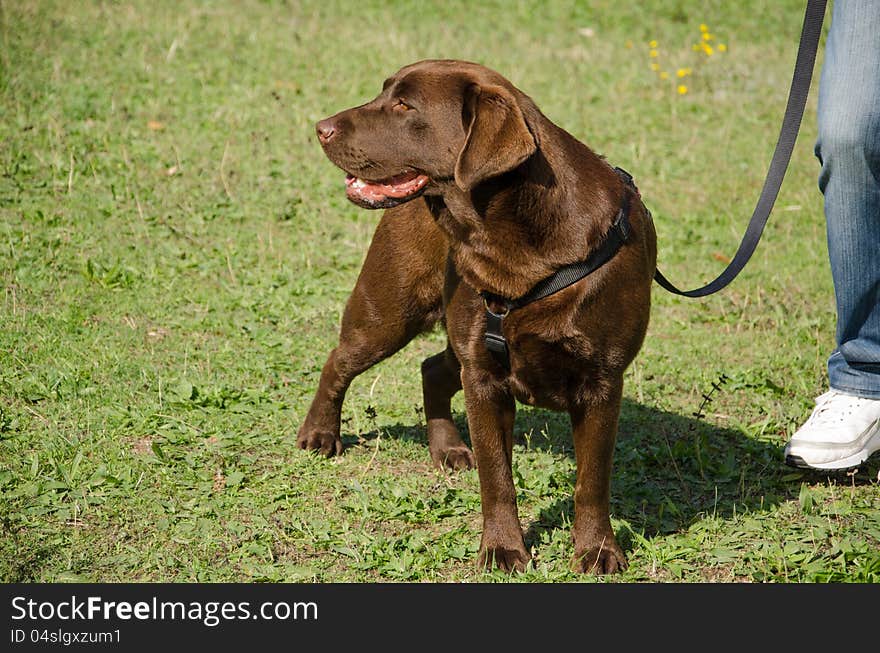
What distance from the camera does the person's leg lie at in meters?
4.16

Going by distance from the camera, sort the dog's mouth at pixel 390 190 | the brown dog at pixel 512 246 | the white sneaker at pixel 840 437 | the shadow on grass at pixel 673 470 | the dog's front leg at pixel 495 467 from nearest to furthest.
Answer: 1. the brown dog at pixel 512 246
2. the dog's mouth at pixel 390 190
3. the dog's front leg at pixel 495 467
4. the shadow on grass at pixel 673 470
5. the white sneaker at pixel 840 437

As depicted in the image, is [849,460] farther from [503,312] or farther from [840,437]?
[503,312]

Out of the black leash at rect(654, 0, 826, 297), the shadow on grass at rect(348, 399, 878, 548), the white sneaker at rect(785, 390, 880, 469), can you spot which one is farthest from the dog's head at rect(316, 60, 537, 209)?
the white sneaker at rect(785, 390, 880, 469)

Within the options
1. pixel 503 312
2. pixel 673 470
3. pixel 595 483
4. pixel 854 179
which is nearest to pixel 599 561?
pixel 595 483

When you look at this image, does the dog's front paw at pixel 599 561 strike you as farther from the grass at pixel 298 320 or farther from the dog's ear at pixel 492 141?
the dog's ear at pixel 492 141

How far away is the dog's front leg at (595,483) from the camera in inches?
146

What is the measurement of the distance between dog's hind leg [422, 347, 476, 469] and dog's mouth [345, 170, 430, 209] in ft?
4.31

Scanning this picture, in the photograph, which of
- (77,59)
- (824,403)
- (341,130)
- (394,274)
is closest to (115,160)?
(77,59)

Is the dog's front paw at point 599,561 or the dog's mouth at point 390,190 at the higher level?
the dog's mouth at point 390,190

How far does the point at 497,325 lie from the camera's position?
3604 millimetres

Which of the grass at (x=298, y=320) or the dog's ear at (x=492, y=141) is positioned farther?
the grass at (x=298, y=320)

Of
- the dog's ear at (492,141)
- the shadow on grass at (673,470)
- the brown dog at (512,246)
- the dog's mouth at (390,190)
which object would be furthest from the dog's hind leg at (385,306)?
the dog's ear at (492,141)

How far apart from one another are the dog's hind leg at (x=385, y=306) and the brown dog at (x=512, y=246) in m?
0.49

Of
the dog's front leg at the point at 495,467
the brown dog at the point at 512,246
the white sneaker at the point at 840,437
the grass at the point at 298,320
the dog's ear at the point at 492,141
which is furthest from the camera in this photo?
the white sneaker at the point at 840,437
